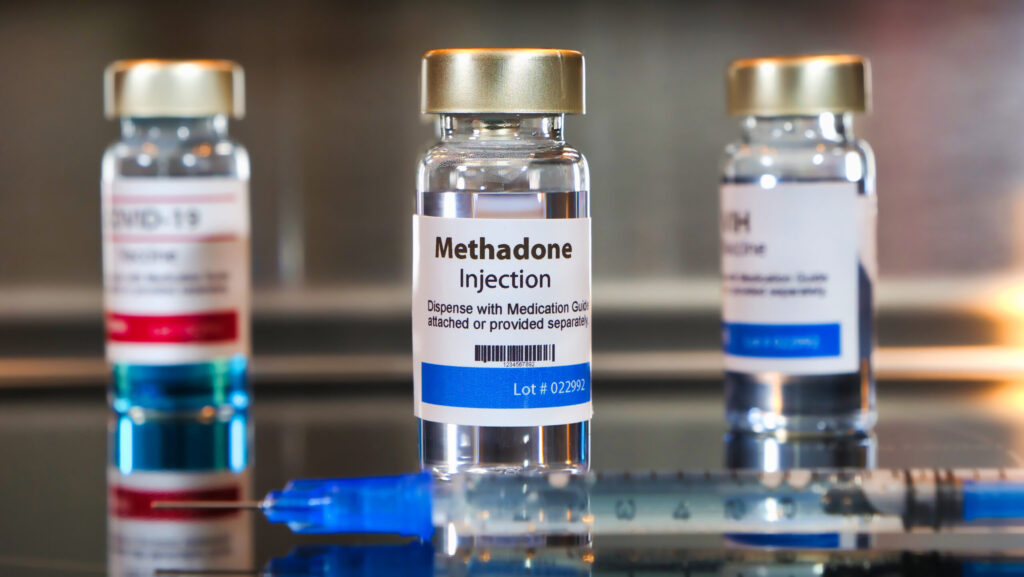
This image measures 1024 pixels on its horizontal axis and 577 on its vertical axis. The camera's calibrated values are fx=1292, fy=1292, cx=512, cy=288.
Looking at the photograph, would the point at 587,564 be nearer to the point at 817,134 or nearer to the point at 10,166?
the point at 817,134

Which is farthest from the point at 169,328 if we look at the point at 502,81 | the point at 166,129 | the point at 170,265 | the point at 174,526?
the point at 502,81

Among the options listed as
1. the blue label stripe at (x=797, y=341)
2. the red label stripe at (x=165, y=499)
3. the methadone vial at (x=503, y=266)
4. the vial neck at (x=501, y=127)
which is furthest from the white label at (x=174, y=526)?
the blue label stripe at (x=797, y=341)

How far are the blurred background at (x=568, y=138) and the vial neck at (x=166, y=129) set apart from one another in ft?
0.75

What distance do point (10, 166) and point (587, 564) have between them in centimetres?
86

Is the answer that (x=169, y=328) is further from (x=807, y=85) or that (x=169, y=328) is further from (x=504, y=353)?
(x=807, y=85)

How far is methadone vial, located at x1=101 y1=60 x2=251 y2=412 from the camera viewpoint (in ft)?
3.16

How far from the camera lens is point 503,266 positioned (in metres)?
0.70

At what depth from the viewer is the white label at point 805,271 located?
872 millimetres

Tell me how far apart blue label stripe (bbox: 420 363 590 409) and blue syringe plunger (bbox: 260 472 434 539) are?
0.25 feet

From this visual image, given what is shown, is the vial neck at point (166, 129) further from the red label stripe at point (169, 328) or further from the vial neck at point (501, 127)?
the vial neck at point (501, 127)

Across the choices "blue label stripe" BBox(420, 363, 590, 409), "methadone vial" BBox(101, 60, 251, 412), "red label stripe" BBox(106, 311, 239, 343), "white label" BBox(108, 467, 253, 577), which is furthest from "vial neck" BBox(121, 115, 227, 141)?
"blue label stripe" BBox(420, 363, 590, 409)

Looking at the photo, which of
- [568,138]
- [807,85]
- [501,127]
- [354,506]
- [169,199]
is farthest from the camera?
[568,138]

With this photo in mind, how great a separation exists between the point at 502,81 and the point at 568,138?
0.54 m

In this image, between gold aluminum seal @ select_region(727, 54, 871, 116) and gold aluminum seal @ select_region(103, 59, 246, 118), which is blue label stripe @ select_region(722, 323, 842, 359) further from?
gold aluminum seal @ select_region(103, 59, 246, 118)
